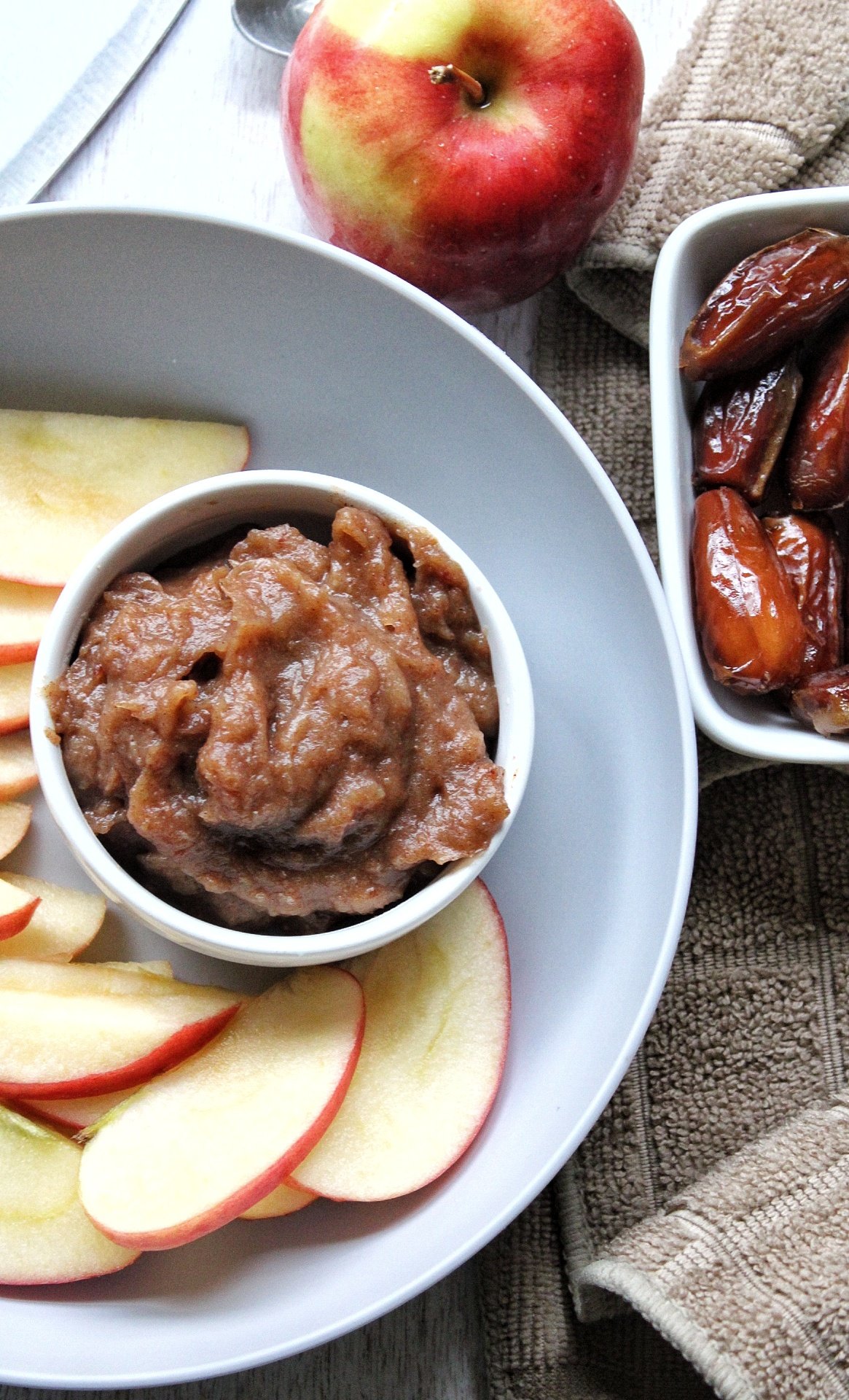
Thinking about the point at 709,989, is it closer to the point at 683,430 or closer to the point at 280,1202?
the point at 280,1202

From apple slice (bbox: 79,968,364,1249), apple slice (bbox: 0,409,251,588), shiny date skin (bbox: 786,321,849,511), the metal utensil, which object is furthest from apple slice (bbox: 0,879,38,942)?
the metal utensil

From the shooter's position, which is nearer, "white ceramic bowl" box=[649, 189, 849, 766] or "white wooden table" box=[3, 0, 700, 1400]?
"white ceramic bowl" box=[649, 189, 849, 766]

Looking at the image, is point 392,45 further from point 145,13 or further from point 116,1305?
point 116,1305

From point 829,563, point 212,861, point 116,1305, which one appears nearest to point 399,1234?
point 116,1305

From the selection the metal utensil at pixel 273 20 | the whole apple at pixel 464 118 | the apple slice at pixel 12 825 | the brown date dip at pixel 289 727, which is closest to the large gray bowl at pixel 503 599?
the apple slice at pixel 12 825

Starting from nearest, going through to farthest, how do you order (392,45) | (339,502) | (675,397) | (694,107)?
(339,502) → (392,45) → (675,397) → (694,107)

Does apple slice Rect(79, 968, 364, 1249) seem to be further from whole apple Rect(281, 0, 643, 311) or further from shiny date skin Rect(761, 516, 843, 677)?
whole apple Rect(281, 0, 643, 311)
